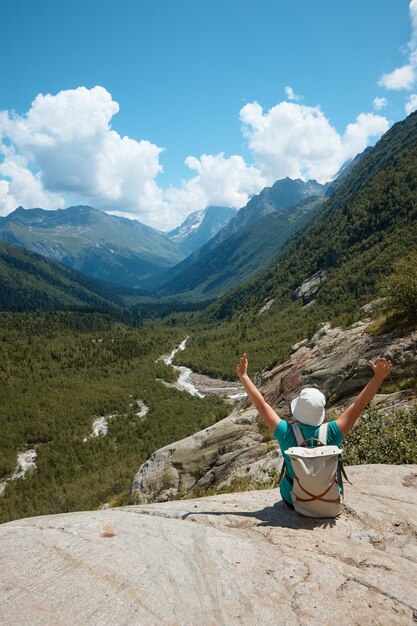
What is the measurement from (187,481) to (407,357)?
16400mm

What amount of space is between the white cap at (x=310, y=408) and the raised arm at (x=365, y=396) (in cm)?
46

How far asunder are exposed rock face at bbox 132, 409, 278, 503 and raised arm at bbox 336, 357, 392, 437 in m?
13.4

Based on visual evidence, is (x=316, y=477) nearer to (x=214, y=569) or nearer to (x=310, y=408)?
(x=310, y=408)

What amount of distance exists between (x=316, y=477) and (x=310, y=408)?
1.14m

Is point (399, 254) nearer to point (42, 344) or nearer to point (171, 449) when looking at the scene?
point (171, 449)

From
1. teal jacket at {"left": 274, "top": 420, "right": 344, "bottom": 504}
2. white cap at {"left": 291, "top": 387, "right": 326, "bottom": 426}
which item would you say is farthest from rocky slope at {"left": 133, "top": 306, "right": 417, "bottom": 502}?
white cap at {"left": 291, "top": 387, "right": 326, "bottom": 426}

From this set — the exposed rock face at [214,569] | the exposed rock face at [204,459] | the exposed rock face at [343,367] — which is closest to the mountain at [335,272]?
the exposed rock face at [343,367]

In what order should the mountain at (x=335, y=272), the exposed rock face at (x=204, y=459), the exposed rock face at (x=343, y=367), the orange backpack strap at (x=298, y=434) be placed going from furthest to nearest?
the mountain at (x=335, y=272) → the exposed rock face at (x=204, y=459) → the exposed rock face at (x=343, y=367) → the orange backpack strap at (x=298, y=434)

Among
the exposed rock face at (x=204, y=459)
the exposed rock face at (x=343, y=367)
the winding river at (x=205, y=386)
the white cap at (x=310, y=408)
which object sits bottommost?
the winding river at (x=205, y=386)

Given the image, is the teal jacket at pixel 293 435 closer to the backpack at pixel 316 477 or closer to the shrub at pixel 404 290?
the backpack at pixel 316 477

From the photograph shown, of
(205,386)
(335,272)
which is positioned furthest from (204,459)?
(335,272)

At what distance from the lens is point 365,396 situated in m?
6.78

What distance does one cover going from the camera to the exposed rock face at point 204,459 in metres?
22.3

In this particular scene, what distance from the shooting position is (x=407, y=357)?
1888 centimetres
